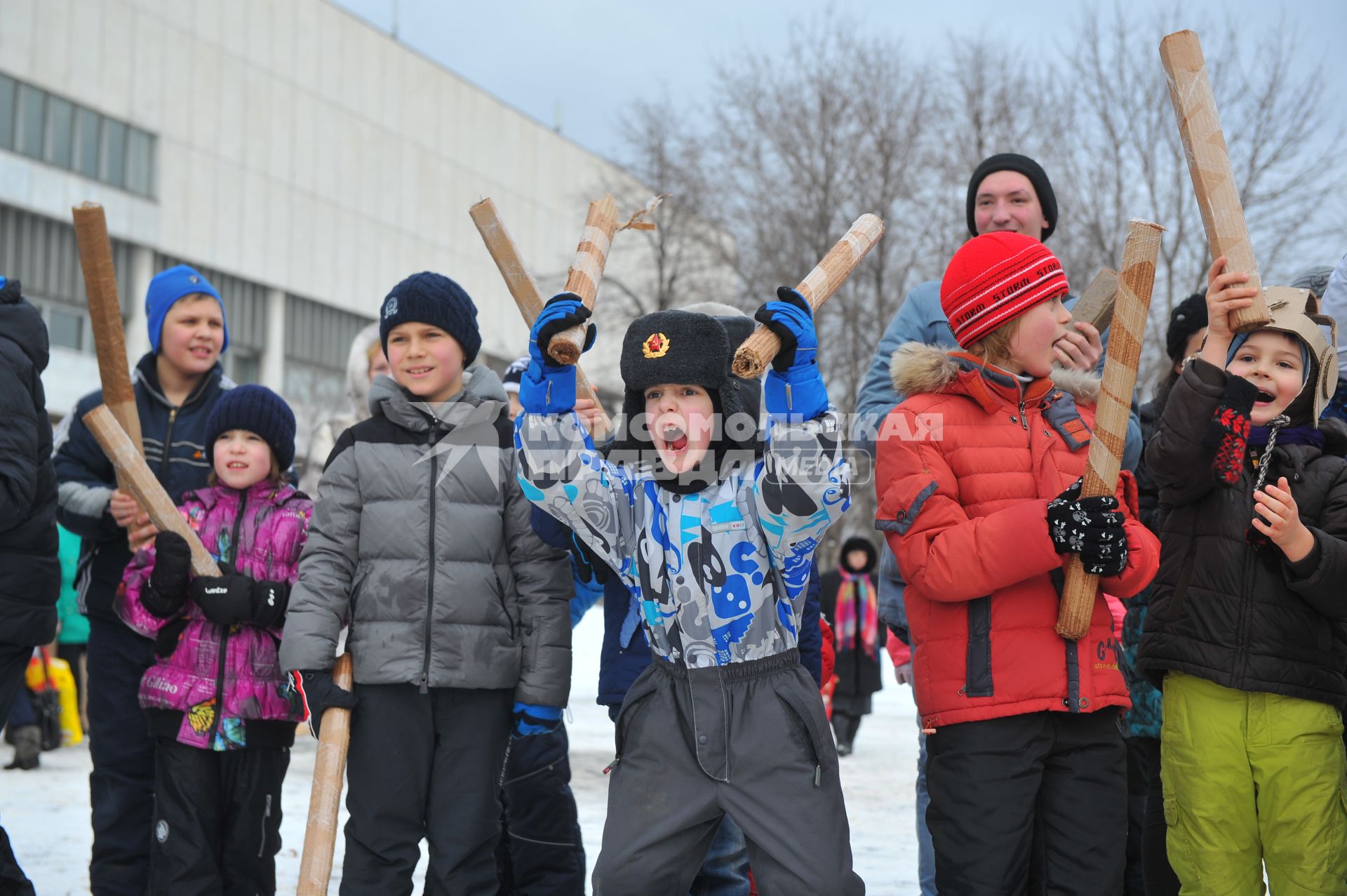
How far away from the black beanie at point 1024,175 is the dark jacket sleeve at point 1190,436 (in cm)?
106

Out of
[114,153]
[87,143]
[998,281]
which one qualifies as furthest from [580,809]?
[114,153]

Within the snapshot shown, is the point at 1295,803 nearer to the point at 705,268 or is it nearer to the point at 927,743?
the point at 927,743

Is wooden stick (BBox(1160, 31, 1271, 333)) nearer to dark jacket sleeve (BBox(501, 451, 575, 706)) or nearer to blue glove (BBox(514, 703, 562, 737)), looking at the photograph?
dark jacket sleeve (BBox(501, 451, 575, 706))

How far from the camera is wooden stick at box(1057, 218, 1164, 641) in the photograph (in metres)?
3.10

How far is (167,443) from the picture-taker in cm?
468

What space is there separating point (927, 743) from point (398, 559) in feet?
5.11

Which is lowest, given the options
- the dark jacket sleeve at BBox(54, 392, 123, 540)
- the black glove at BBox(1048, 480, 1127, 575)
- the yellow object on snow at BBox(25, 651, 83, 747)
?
the yellow object on snow at BBox(25, 651, 83, 747)

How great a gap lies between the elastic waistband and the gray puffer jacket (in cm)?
70

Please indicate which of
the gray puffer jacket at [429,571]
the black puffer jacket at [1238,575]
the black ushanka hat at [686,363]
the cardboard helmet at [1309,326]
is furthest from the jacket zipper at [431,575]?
the cardboard helmet at [1309,326]

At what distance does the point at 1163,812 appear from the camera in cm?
383

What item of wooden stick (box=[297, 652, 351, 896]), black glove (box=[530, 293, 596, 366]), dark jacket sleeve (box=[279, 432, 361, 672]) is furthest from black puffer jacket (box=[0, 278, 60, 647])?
black glove (box=[530, 293, 596, 366])

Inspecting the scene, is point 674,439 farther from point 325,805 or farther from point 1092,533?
point 325,805

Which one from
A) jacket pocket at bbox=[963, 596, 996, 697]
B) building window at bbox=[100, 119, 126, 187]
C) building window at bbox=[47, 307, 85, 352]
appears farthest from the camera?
building window at bbox=[100, 119, 126, 187]

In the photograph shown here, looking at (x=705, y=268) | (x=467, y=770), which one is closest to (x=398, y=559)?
(x=467, y=770)
